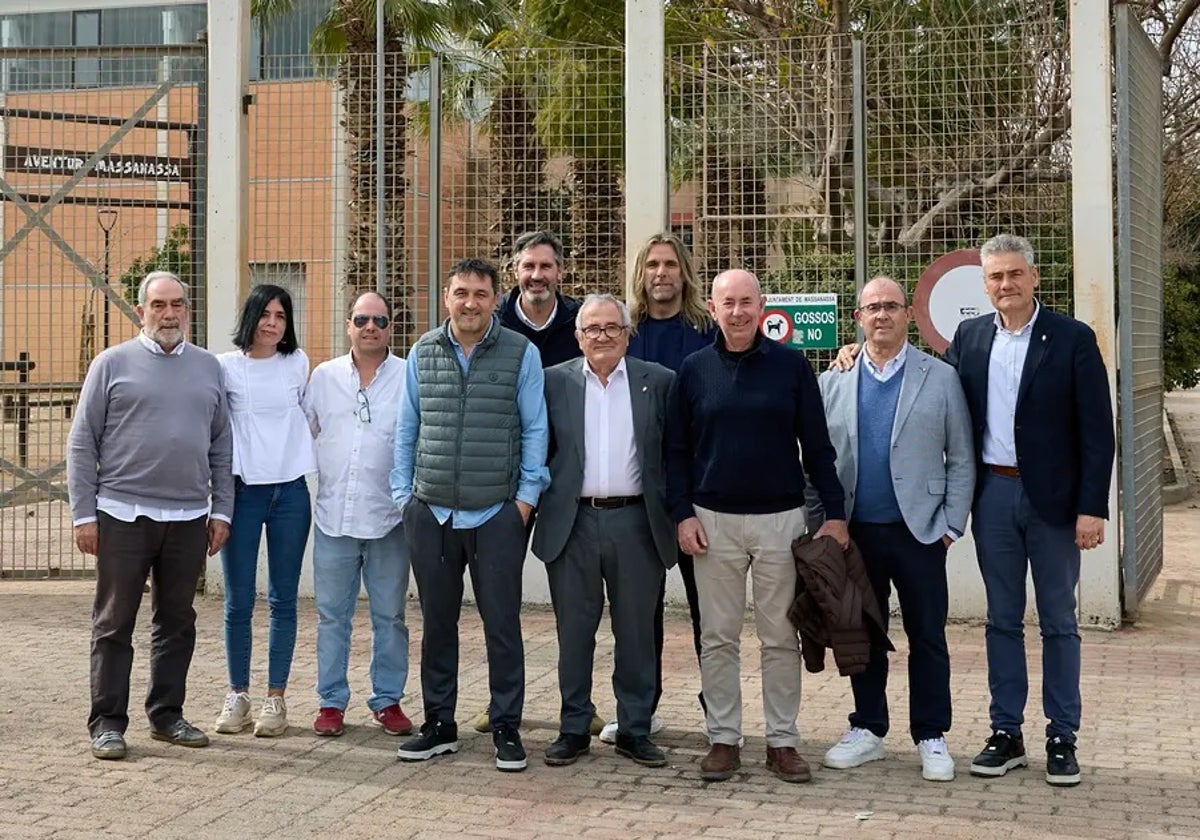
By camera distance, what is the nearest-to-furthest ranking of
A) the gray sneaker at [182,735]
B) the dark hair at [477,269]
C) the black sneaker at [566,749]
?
the black sneaker at [566,749]
the dark hair at [477,269]
the gray sneaker at [182,735]

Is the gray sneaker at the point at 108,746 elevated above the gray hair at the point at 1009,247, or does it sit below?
below

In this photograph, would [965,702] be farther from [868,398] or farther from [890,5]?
[890,5]

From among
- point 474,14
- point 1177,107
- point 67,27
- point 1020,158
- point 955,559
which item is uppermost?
Answer: point 67,27

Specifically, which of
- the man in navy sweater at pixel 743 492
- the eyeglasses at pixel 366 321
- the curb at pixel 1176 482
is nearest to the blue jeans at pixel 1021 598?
the man in navy sweater at pixel 743 492

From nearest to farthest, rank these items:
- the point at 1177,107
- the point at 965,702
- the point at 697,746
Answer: the point at 697,746, the point at 965,702, the point at 1177,107

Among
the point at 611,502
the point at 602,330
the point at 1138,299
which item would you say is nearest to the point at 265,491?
the point at 611,502

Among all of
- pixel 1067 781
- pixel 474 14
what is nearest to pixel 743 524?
pixel 1067 781

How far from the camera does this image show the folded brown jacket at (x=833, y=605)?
18.6 ft

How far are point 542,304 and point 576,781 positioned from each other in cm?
219

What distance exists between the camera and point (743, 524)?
5.81 m

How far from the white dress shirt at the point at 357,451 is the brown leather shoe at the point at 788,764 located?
77.6 inches

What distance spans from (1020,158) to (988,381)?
3871 mm

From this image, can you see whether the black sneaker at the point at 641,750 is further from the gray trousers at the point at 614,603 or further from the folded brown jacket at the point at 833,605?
the folded brown jacket at the point at 833,605

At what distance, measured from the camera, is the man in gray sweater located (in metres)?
6.12
